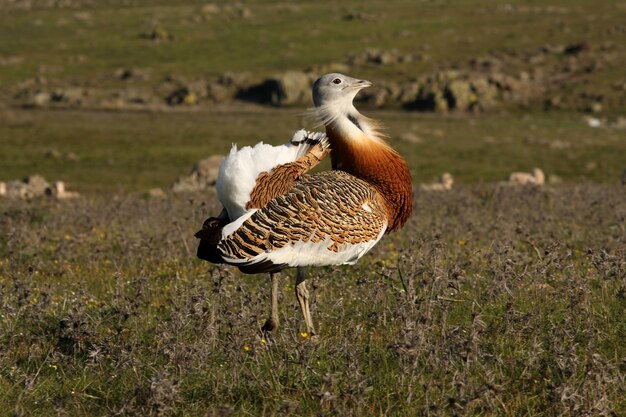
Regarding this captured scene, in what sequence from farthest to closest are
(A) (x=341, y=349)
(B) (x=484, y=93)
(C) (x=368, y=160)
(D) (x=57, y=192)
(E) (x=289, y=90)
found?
(E) (x=289, y=90)
(B) (x=484, y=93)
(D) (x=57, y=192)
(C) (x=368, y=160)
(A) (x=341, y=349)

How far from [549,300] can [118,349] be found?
3.29 meters

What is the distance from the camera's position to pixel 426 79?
52.5 metres

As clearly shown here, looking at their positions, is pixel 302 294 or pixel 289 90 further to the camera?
pixel 289 90

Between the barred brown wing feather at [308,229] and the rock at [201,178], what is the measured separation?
612 inches

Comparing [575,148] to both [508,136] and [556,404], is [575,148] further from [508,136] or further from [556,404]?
[556,404]

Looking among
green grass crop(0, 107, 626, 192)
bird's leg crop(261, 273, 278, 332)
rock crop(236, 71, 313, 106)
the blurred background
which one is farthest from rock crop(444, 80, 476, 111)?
bird's leg crop(261, 273, 278, 332)

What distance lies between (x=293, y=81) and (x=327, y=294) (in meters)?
46.0

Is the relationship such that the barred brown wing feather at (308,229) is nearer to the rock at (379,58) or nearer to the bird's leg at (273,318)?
the bird's leg at (273,318)

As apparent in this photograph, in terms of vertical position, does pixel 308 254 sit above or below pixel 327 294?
above

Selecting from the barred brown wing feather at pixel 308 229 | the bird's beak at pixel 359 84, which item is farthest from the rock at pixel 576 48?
the barred brown wing feather at pixel 308 229

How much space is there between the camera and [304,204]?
20.4 feet

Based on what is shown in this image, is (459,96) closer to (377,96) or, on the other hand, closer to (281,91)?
(377,96)

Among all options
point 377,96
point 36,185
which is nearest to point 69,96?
point 377,96

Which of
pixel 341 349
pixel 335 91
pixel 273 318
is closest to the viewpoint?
pixel 341 349
